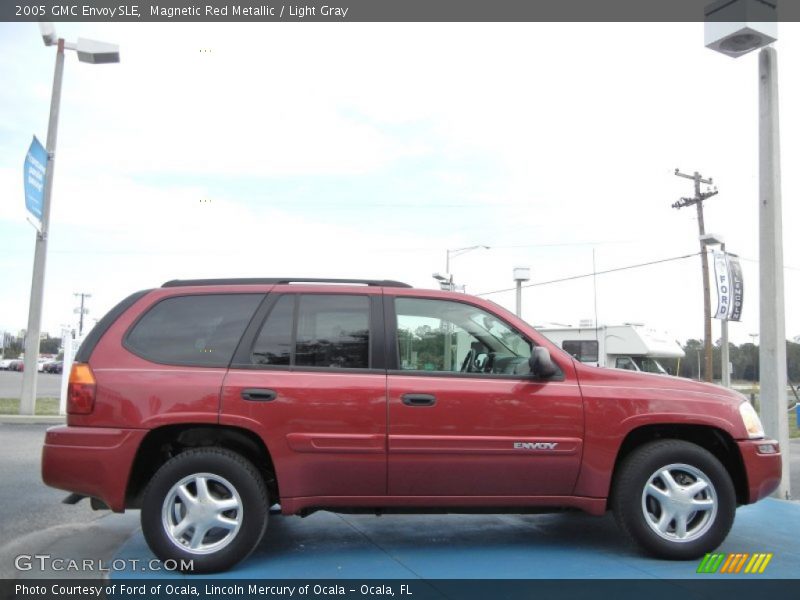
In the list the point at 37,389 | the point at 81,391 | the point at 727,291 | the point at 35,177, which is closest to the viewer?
the point at 81,391

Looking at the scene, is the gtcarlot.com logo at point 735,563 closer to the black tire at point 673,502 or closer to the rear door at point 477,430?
the black tire at point 673,502

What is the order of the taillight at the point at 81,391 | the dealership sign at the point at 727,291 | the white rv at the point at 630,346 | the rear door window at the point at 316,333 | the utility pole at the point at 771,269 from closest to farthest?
the taillight at the point at 81,391 → the rear door window at the point at 316,333 → the utility pole at the point at 771,269 → the dealership sign at the point at 727,291 → the white rv at the point at 630,346

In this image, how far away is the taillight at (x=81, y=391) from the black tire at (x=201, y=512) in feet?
1.99

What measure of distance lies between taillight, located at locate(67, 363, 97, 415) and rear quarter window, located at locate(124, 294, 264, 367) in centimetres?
29

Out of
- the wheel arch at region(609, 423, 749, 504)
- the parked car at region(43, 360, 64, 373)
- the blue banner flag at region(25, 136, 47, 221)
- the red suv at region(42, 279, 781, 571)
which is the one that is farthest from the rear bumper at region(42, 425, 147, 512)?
the parked car at region(43, 360, 64, 373)

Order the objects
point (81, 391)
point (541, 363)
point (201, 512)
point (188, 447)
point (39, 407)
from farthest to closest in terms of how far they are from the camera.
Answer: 1. point (39, 407)
2. point (188, 447)
3. point (541, 363)
4. point (81, 391)
5. point (201, 512)

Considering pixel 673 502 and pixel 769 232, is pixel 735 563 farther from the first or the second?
pixel 769 232

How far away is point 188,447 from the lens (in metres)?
4.64

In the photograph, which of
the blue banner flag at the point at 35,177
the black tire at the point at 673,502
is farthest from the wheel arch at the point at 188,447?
the blue banner flag at the point at 35,177

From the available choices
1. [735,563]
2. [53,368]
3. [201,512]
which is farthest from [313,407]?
[53,368]

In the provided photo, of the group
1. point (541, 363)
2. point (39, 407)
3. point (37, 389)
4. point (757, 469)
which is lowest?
point (37, 389)

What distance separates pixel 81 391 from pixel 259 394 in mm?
1088

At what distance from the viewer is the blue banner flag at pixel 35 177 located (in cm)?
1454
